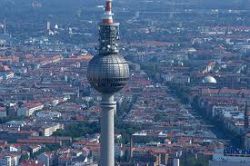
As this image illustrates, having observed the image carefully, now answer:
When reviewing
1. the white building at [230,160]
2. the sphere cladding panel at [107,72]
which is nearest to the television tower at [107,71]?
the sphere cladding panel at [107,72]

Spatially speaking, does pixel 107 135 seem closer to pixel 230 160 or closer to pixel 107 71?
pixel 107 71

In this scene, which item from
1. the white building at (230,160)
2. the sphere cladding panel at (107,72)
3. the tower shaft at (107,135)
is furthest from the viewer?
the white building at (230,160)

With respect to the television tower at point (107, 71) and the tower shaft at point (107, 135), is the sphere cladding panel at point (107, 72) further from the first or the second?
the tower shaft at point (107, 135)

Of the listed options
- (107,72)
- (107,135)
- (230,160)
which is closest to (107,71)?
(107,72)

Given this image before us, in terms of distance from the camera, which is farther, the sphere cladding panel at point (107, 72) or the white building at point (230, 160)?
the white building at point (230, 160)

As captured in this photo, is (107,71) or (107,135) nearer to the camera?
(107,71)

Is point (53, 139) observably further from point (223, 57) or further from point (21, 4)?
point (21, 4)

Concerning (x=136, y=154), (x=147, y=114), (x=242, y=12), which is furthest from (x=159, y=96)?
(x=242, y=12)

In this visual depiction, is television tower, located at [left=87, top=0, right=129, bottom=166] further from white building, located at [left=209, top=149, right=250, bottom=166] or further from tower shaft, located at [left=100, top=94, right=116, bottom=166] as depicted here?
white building, located at [left=209, top=149, right=250, bottom=166]
